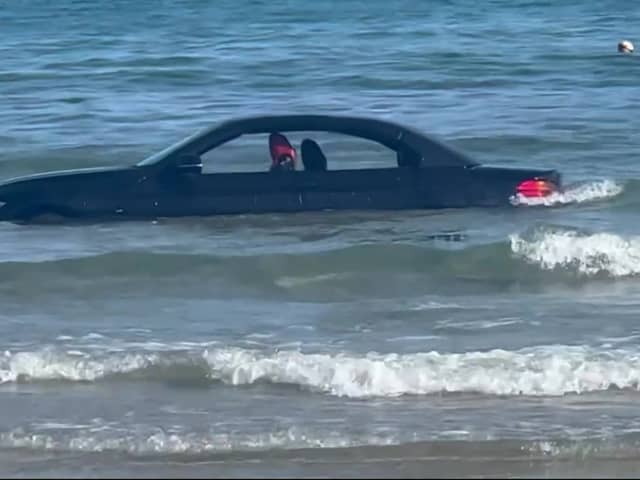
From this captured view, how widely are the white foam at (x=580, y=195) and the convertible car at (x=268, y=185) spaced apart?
0.16 m

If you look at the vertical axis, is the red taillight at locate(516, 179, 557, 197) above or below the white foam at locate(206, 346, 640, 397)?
above

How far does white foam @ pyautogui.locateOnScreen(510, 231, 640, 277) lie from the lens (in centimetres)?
1369

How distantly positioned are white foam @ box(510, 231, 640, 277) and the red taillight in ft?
3.91

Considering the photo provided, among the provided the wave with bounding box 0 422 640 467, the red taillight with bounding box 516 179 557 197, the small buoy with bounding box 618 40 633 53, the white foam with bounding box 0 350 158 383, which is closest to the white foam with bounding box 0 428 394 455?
the wave with bounding box 0 422 640 467

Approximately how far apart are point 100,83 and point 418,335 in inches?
831

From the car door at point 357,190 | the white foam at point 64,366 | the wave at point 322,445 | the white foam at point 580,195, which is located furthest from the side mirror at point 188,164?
the wave at point 322,445

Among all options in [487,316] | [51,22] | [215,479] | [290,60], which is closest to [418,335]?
[487,316]

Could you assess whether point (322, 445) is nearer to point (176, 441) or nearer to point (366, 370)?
point (176, 441)

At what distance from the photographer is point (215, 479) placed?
25.6 ft

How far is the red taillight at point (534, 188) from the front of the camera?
15539 mm

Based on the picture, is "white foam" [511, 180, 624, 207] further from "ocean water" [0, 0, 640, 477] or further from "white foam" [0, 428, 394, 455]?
"white foam" [0, 428, 394, 455]

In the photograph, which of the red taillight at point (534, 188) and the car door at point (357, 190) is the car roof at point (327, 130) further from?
the red taillight at point (534, 188)

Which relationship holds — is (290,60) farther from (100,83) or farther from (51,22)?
(51,22)

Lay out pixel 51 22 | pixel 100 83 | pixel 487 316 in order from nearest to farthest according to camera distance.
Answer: pixel 487 316 < pixel 100 83 < pixel 51 22
